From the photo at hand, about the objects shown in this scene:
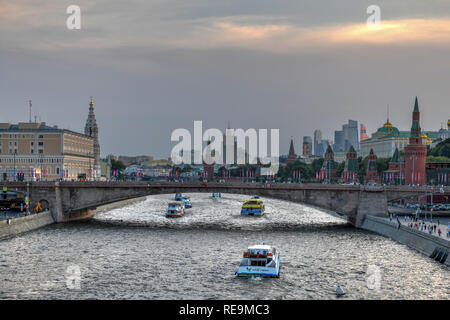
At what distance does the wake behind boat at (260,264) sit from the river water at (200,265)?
47.0 inches

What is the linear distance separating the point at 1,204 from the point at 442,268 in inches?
3529

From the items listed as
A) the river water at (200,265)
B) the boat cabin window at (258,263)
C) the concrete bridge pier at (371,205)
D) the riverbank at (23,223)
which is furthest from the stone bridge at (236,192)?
the boat cabin window at (258,263)

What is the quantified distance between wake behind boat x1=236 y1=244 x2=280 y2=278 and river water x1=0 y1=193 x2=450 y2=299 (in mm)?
1194

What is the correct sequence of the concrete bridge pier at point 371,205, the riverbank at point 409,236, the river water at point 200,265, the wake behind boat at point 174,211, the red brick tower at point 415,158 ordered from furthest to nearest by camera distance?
the red brick tower at point 415,158
the wake behind boat at point 174,211
the concrete bridge pier at point 371,205
the riverbank at point 409,236
the river water at point 200,265

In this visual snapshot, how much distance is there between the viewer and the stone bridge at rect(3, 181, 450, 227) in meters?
115

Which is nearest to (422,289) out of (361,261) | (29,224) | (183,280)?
(361,261)

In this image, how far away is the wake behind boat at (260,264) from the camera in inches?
2554

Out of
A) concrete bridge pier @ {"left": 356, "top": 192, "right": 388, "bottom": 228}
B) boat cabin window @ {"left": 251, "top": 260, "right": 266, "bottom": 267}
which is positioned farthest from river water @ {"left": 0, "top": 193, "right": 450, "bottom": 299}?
concrete bridge pier @ {"left": 356, "top": 192, "right": 388, "bottom": 228}

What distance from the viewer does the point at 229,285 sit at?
60.9m

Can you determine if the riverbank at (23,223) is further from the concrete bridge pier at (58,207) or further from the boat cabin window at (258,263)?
the boat cabin window at (258,263)

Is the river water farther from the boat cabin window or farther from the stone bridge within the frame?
the stone bridge

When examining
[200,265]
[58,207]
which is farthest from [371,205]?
[58,207]

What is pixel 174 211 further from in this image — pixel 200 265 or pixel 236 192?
pixel 200 265
